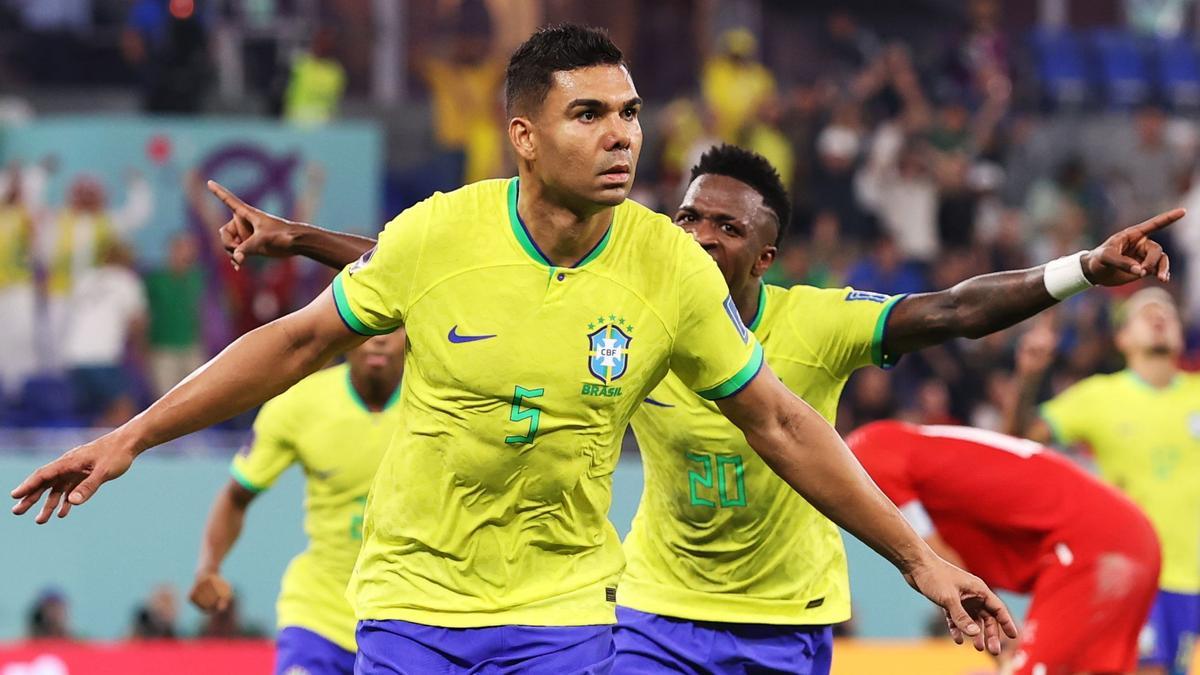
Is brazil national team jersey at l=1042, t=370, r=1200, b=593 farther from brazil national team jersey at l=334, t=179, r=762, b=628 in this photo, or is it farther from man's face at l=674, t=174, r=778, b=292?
brazil national team jersey at l=334, t=179, r=762, b=628

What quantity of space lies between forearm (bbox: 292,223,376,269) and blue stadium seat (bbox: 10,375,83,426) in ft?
28.9

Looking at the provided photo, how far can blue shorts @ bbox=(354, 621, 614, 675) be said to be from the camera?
4.67m

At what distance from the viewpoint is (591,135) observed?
4516 mm

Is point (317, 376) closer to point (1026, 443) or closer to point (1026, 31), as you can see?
point (1026, 443)

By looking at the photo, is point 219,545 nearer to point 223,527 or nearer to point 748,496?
point 223,527

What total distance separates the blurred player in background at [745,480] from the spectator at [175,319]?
8665 millimetres

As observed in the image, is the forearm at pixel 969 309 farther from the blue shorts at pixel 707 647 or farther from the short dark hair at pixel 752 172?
the blue shorts at pixel 707 647

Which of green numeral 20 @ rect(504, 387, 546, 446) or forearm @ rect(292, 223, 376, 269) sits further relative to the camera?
forearm @ rect(292, 223, 376, 269)

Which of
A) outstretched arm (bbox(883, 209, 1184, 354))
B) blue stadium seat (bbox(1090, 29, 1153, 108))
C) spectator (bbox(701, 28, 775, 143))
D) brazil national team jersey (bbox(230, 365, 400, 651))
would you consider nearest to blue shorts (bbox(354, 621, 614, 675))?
outstretched arm (bbox(883, 209, 1184, 354))

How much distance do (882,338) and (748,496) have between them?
2.13 ft

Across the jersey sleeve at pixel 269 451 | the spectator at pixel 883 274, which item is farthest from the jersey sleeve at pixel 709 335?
the spectator at pixel 883 274

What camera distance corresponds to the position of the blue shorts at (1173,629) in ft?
31.6

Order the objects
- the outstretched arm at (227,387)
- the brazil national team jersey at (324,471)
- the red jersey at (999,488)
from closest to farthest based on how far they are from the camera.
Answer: the outstretched arm at (227,387), the red jersey at (999,488), the brazil national team jersey at (324,471)

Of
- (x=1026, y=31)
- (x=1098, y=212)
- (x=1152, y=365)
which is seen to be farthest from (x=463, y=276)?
(x=1026, y=31)
